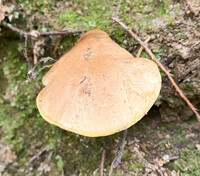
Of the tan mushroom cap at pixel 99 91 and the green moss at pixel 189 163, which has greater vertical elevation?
the tan mushroom cap at pixel 99 91

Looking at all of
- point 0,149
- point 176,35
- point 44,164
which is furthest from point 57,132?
point 176,35

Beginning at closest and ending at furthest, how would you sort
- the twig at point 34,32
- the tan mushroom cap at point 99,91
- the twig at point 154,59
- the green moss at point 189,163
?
the tan mushroom cap at point 99,91
the green moss at point 189,163
the twig at point 154,59
the twig at point 34,32

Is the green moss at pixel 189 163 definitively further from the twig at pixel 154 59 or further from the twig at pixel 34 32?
the twig at pixel 34 32

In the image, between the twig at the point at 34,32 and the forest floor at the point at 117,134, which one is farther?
the twig at the point at 34,32

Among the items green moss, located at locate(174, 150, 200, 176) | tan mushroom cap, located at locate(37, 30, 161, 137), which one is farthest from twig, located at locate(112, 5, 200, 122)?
green moss, located at locate(174, 150, 200, 176)

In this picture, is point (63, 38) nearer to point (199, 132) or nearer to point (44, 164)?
point (44, 164)

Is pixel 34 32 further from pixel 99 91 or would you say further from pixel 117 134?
pixel 117 134

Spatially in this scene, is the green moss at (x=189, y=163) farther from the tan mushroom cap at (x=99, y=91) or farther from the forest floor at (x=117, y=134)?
the tan mushroom cap at (x=99, y=91)

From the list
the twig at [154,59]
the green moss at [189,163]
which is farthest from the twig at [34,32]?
the green moss at [189,163]

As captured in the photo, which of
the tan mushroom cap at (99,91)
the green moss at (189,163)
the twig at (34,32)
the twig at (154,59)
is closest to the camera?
the tan mushroom cap at (99,91)

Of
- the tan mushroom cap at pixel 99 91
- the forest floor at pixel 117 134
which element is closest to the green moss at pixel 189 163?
the forest floor at pixel 117 134
